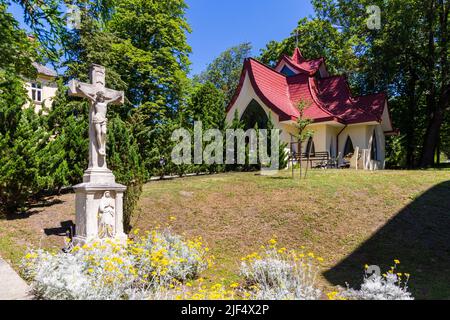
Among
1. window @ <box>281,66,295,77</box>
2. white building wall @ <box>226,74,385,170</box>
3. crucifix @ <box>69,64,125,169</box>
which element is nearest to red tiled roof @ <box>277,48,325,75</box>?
window @ <box>281,66,295,77</box>

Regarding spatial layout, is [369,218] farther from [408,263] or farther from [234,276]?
[234,276]

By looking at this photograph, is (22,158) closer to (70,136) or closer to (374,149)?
(70,136)

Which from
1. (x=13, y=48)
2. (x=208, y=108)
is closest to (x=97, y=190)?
(x=13, y=48)

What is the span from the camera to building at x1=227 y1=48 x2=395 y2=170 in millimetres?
20250

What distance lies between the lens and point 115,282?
4.31 m

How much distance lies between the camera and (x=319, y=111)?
20500mm

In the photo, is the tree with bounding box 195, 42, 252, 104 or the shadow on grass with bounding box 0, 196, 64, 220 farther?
the tree with bounding box 195, 42, 252, 104

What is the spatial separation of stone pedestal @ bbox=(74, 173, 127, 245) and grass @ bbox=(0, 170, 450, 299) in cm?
121

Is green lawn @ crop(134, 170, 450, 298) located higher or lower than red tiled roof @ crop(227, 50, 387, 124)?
lower

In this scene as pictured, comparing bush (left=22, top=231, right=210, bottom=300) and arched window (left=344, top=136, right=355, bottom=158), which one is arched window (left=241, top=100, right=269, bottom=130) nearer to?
arched window (left=344, top=136, right=355, bottom=158)

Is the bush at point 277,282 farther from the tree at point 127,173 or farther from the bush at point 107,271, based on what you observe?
the tree at point 127,173

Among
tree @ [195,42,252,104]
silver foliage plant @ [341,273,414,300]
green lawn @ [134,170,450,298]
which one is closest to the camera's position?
silver foliage plant @ [341,273,414,300]

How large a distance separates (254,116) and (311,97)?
4.23 metres
